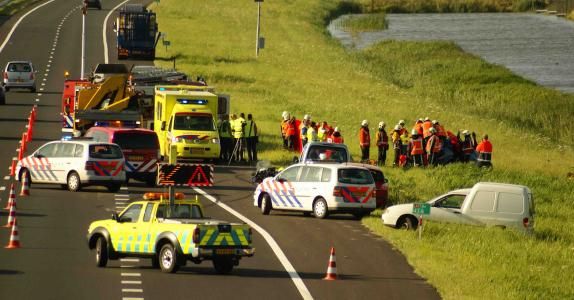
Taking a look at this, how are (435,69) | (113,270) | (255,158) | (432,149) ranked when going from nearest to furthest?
(113,270), (432,149), (255,158), (435,69)

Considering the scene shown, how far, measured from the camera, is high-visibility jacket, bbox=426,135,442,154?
4953 cm

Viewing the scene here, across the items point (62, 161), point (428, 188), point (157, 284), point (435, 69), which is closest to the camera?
point (157, 284)

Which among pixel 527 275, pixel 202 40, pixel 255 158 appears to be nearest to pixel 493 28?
pixel 202 40

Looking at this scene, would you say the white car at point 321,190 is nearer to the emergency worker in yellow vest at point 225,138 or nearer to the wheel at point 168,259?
the wheel at point 168,259

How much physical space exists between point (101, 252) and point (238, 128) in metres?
24.4

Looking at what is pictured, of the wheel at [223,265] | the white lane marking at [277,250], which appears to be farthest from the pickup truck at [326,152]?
the wheel at [223,265]

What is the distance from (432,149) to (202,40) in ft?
213

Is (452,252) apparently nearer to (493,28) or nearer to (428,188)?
(428,188)

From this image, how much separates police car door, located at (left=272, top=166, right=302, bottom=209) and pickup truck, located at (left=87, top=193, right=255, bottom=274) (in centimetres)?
1020

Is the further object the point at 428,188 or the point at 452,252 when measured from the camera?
the point at 428,188

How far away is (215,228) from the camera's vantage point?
26.5 m

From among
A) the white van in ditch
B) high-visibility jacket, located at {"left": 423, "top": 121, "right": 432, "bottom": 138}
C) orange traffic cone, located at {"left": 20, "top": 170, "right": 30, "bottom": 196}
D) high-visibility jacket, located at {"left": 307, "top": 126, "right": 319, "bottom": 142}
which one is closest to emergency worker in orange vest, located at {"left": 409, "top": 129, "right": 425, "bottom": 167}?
high-visibility jacket, located at {"left": 423, "top": 121, "right": 432, "bottom": 138}

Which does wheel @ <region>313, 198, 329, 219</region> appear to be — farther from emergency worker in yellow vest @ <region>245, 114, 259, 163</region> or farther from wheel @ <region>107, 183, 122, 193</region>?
emergency worker in yellow vest @ <region>245, 114, 259, 163</region>

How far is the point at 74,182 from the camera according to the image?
1661 inches
